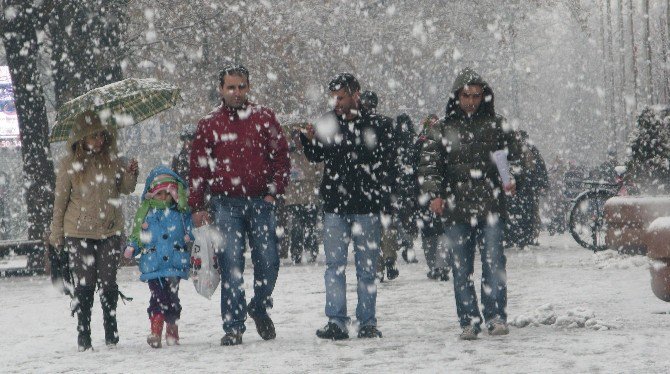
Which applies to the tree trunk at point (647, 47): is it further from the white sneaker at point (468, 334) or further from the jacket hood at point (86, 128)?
the jacket hood at point (86, 128)

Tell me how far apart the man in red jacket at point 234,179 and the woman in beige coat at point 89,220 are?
68 cm

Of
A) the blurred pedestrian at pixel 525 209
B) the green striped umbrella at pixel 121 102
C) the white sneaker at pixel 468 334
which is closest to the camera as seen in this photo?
the white sneaker at pixel 468 334

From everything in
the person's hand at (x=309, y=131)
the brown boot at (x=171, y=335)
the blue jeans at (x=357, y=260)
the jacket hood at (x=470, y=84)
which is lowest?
the brown boot at (x=171, y=335)

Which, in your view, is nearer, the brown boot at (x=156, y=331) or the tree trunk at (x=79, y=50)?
the brown boot at (x=156, y=331)

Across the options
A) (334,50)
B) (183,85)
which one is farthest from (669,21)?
(334,50)

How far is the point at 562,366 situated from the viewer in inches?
253

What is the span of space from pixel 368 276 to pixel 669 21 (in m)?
9.00

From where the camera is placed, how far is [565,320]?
8.26 metres

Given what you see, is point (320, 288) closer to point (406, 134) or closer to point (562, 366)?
point (406, 134)

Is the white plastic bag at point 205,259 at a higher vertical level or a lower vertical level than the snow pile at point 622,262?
higher

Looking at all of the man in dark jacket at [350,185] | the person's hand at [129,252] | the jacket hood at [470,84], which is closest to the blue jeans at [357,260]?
the man in dark jacket at [350,185]

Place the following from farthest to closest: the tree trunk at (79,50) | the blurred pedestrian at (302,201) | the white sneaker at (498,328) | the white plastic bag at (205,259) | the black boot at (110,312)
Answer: the tree trunk at (79,50)
the blurred pedestrian at (302,201)
the black boot at (110,312)
the white plastic bag at (205,259)
the white sneaker at (498,328)

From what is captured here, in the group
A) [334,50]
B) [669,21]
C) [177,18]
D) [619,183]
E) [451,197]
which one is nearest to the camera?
[451,197]

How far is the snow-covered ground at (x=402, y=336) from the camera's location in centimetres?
681
